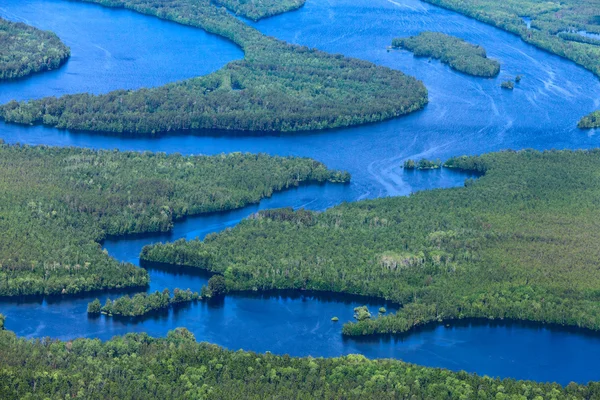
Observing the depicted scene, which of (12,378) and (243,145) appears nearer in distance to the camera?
(12,378)

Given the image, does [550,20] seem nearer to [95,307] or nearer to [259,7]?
[259,7]

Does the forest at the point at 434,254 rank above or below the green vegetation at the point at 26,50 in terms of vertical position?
above

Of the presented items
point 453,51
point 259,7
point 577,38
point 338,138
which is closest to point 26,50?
point 259,7

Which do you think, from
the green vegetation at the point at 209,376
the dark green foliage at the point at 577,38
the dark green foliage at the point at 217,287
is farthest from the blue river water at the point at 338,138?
the dark green foliage at the point at 577,38

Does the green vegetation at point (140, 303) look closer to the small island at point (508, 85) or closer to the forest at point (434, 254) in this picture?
the forest at point (434, 254)

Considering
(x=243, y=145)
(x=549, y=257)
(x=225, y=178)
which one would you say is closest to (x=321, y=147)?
(x=243, y=145)

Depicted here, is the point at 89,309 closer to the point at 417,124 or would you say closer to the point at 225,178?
the point at 225,178
